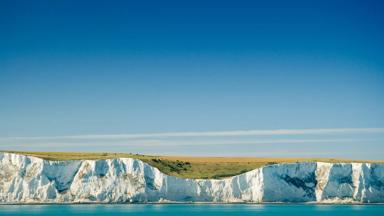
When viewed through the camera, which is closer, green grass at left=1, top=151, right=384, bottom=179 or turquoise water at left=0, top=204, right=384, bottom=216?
turquoise water at left=0, top=204, right=384, bottom=216

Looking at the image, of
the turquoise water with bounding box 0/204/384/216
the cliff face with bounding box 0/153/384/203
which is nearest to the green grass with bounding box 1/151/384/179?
the cliff face with bounding box 0/153/384/203

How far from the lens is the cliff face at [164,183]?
309ft

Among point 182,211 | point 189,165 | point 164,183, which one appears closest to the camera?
point 182,211

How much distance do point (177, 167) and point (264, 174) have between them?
1412cm

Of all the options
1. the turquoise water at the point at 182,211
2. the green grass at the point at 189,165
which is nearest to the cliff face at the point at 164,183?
the turquoise water at the point at 182,211

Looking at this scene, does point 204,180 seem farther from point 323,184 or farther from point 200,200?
point 323,184

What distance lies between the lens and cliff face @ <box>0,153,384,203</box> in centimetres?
9431

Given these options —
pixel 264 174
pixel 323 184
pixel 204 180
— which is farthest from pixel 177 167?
pixel 323 184

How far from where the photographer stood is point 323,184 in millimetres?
98938

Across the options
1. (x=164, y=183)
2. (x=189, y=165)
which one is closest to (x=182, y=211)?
(x=164, y=183)

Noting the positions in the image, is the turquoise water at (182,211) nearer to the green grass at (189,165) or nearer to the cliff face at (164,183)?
the cliff face at (164,183)

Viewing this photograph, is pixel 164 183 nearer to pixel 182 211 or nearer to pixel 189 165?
pixel 189 165

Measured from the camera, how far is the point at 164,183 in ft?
317

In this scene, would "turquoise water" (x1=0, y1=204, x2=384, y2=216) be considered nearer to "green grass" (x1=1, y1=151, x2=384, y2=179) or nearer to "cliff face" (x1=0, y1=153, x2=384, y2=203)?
"cliff face" (x1=0, y1=153, x2=384, y2=203)
